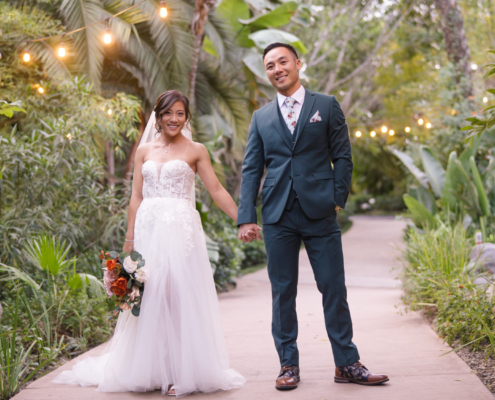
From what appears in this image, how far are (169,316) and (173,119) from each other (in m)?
1.35

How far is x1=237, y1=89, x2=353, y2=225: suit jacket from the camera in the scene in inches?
143

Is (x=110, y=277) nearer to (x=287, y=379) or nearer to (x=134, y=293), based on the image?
(x=134, y=293)

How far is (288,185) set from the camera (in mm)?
3670

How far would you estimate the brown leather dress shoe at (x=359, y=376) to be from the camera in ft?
11.9

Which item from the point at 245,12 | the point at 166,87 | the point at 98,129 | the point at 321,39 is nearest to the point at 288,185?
the point at 98,129

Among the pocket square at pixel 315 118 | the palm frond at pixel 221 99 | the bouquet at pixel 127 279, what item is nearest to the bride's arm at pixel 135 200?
the bouquet at pixel 127 279

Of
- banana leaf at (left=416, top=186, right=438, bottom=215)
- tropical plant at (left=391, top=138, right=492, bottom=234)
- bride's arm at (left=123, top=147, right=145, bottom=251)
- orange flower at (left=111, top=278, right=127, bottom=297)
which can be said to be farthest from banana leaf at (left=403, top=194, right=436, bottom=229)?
orange flower at (left=111, top=278, right=127, bottom=297)

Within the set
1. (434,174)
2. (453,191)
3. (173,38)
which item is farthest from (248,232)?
(434,174)

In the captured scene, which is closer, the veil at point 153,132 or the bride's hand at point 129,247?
the bride's hand at point 129,247

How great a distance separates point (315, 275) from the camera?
3719 mm

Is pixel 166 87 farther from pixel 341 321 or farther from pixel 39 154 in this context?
pixel 341 321

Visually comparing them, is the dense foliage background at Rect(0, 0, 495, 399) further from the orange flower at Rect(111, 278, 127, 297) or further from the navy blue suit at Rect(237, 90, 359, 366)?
the navy blue suit at Rect(237, 90, 359, 366)

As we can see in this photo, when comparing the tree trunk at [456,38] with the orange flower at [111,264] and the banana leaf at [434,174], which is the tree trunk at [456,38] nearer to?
the banana leaf at [434,174]

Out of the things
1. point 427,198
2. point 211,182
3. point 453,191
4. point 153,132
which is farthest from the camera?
point 427,198
